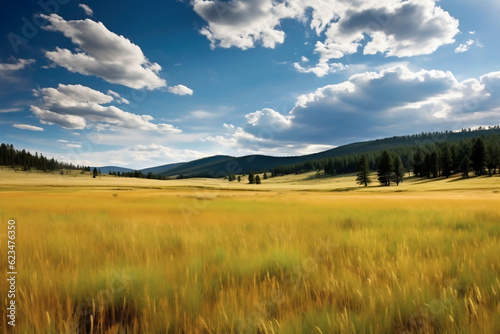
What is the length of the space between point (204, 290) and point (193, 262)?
0.60 metres

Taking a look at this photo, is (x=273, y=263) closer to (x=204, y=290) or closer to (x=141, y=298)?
(x=204, y=290)

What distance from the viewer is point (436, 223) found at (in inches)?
227

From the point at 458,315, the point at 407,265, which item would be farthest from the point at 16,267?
the point at 407,265

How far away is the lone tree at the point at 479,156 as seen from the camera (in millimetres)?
89938

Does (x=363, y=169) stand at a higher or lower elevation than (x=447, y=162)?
lower

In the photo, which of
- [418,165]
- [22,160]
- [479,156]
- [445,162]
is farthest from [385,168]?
[22,160]

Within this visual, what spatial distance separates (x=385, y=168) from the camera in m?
90.2

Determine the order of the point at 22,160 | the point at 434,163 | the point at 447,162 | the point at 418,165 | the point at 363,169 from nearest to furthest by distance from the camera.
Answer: the point at 363,169 → the point at 447,162 → the point at 434,163 → the point at 418,165 → the point at 22,160

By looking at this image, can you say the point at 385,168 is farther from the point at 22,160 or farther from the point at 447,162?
the point at 22,160

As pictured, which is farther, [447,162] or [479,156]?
[447,162]

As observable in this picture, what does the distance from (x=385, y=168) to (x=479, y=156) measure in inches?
1472

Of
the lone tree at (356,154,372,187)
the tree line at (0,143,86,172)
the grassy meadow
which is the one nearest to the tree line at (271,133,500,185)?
the lone tree at (356,154,372,187)

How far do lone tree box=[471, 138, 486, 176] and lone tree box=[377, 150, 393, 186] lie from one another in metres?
34.8

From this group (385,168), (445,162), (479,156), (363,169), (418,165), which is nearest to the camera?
(385,168)
